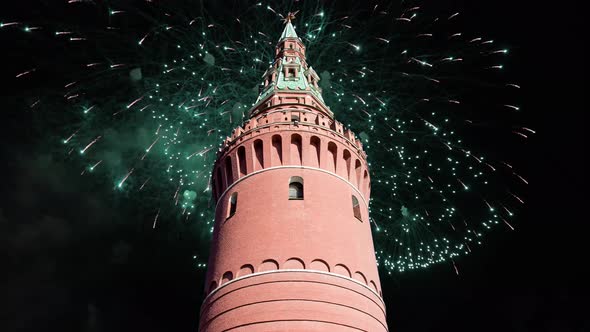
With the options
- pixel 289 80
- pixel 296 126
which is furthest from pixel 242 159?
pixel 289 80

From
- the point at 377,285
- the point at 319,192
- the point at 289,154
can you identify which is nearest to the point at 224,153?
the point at 289,154

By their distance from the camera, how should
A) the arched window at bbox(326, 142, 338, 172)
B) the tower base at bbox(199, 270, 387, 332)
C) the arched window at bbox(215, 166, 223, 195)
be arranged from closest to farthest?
1. the tower base at bbox(199, 270, 387, 332)
2. the arched window at bbox(326, 142, 338, 172)
3. the arched window at bbox(215, 166, 223, 195)

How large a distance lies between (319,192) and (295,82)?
950cm

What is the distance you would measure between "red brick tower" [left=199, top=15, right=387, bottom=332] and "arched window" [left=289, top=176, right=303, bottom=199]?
4 cm

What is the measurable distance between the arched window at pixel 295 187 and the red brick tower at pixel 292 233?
Answer: 0.13ft

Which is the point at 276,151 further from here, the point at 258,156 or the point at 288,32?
the point at 288,32

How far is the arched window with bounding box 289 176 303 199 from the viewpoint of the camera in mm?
19172

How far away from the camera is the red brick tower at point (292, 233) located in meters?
15.8

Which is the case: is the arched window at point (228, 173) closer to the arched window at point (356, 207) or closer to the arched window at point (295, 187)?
the arched window at point (295, 187)

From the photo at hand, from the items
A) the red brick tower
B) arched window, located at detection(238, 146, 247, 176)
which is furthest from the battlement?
arched window, located at detection(238, 146, 247, 176)

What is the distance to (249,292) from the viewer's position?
1614 centimetres

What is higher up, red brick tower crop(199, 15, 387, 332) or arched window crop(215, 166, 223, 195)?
arched window crop(215, 166, 223, 195)

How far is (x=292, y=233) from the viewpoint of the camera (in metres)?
17.2

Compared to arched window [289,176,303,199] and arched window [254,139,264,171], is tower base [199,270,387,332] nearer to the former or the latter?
arched window [289,176,303,199]
